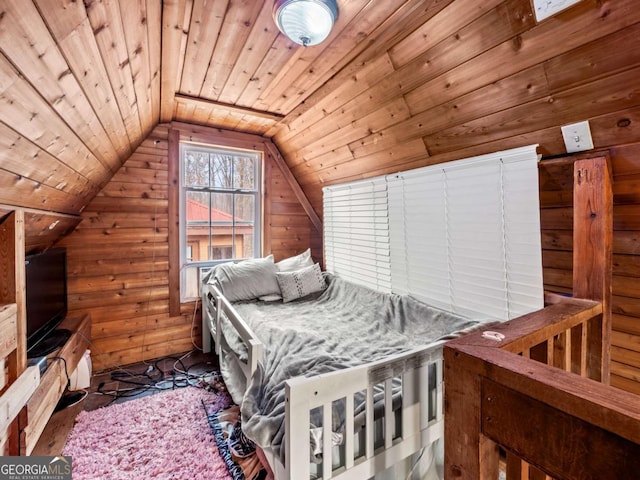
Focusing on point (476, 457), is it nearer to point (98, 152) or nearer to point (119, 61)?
point (119, 61)

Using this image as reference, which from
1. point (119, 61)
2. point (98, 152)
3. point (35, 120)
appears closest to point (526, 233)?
point (119, 61)

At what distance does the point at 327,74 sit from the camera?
1.96 m

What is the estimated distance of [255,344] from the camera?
1510mm

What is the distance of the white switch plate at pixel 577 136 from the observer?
1.35m

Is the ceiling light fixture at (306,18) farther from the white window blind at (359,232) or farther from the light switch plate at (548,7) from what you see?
the white window blind at (359,232)

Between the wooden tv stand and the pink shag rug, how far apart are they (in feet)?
0.96

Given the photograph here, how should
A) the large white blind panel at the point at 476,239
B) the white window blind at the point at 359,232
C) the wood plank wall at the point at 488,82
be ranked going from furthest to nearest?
the white window blind at the point at 359,232 < the large white blind panel at the point at 476,239 < the wood plank wall at the point at 488,82

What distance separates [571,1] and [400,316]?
6.17 ft

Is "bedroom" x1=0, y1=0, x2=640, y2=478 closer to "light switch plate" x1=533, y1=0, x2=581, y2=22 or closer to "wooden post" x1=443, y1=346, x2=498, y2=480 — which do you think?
"light switch plate" x1=533, y1=0, x2=581, y2=22

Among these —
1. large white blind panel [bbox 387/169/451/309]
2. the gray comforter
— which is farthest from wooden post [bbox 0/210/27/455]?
large white blind panel [bbox 387/169/451/309]

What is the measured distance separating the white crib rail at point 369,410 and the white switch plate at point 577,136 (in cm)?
115

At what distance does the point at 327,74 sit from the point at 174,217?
1.99 meters

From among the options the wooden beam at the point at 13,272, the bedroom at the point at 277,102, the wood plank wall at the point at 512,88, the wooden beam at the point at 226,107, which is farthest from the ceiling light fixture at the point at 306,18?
the wooden beam at the point at 13,272

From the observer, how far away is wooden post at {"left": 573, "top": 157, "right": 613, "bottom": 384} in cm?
130
